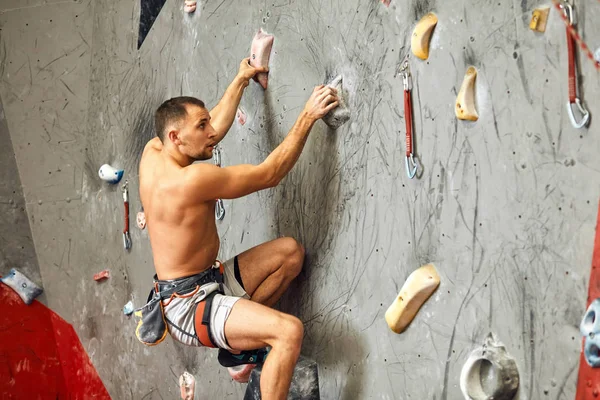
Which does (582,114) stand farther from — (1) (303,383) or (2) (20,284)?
(2) (20,284)

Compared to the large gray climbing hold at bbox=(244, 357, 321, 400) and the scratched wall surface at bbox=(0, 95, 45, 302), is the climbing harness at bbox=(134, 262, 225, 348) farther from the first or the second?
the scratched wall surface at bbox=(0, 95, 45, 302)

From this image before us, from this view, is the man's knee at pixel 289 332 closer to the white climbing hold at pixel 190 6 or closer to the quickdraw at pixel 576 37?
the quickdraw at pixel 576 37

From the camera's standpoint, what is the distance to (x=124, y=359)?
4293 millimetres

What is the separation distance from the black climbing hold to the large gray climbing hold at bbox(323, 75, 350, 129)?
50.9 inches

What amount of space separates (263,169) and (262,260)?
419 mm

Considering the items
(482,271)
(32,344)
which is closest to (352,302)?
(482,271)

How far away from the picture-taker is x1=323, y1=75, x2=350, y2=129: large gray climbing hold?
9.68 feet

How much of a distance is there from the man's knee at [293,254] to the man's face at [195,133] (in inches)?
17.2

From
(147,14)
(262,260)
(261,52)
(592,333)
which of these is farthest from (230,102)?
(592,333)

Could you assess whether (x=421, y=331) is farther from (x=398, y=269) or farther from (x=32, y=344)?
(x=32, y=344)

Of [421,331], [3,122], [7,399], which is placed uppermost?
[3,122]

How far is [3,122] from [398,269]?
270 cm

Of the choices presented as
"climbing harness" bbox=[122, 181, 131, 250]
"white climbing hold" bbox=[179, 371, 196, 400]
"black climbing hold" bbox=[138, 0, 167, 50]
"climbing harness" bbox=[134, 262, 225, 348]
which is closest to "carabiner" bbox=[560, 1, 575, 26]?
"climbing harness" bbox=[134, 262, 225, 348]

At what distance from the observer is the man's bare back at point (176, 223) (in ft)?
9.55
